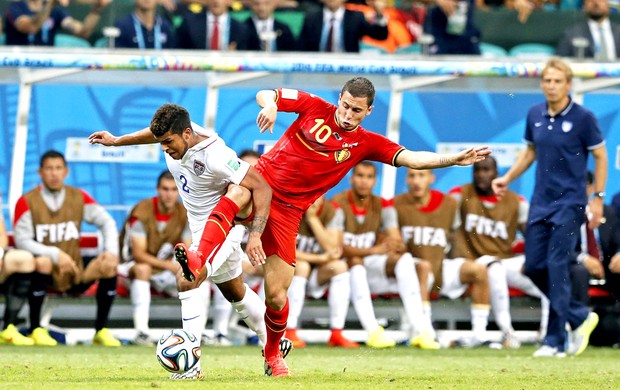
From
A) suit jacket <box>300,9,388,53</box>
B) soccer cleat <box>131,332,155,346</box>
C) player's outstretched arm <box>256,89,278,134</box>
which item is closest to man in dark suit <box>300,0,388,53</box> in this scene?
suit jacket <box>300,9,388,53</box>

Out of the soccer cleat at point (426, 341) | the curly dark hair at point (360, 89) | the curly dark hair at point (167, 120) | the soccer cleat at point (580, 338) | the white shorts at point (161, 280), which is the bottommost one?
the soccer cleat at point (426, 341)

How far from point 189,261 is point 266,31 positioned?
241 inches

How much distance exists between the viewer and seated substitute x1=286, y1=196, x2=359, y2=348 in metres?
12.1

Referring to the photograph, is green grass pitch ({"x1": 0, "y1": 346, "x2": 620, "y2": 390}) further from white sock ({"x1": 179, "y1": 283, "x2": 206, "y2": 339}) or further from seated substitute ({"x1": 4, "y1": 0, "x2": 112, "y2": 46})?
seated substitute ({"x1": 4, "y1": 0, "x2": 112, "y2": 46})

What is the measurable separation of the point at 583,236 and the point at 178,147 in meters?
5.87

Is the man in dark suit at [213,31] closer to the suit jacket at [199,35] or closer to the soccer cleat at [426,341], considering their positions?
the suit jacket at [199,35]

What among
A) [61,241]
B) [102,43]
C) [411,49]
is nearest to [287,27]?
[411,49]

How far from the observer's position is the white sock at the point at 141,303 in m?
11.9

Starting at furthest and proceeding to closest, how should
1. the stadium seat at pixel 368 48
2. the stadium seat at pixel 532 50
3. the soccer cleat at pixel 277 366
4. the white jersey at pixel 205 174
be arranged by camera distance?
1. the stadium seat at pixel 532 50
2. the stadium seat at pixel 368 48
3. the soccer cleat at pixel 277 366
4. the white jersey at pixel 205 174

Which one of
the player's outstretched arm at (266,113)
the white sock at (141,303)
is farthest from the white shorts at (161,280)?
the player's outstretched arm at (266,113)

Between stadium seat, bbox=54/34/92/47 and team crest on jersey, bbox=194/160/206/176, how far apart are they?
5.17m

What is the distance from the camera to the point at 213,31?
512 inches

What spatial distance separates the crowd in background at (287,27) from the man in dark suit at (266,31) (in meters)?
0.01

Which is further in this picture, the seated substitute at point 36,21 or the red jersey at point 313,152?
the seated substitute at point 36,21
